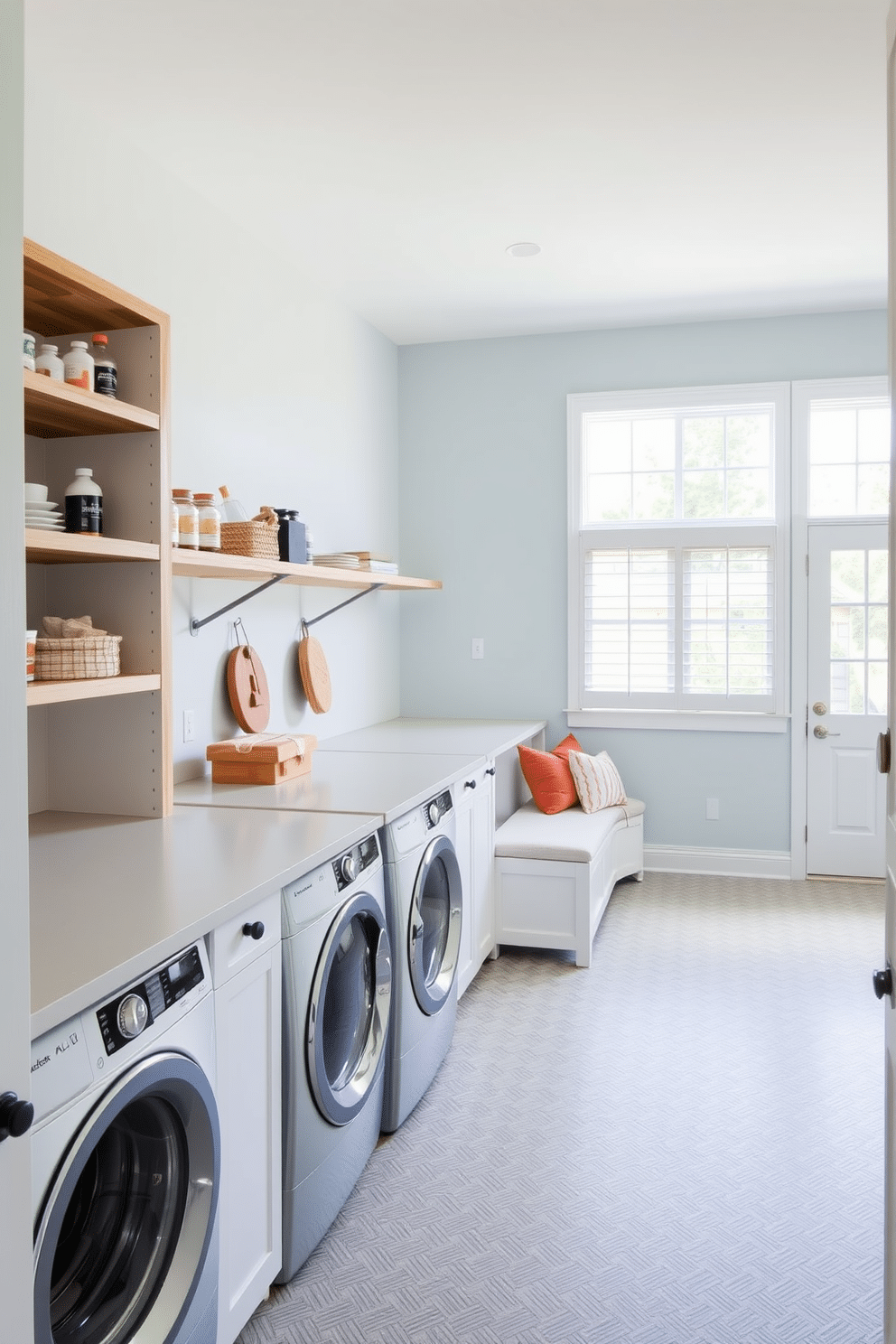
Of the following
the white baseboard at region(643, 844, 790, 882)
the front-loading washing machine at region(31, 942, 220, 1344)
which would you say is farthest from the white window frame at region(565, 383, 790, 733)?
the front-loading washing machine at region(31, 942, 220, 1344)

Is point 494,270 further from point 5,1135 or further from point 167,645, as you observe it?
point 5,1135

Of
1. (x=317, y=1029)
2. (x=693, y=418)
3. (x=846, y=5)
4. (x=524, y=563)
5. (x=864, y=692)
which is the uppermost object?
(x=846, y=5)

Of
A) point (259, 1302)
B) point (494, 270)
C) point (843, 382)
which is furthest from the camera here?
point (843, 382)

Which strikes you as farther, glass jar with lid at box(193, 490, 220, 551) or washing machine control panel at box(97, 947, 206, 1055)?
glass jar with lid at box(193, 490, 220, 551)

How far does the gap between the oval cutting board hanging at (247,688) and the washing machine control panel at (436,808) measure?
789 millimetres

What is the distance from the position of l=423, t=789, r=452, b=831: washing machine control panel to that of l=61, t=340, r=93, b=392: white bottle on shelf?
1448mm

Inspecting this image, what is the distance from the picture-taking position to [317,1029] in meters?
1.98

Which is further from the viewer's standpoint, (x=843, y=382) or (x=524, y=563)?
(x=524, y=563)

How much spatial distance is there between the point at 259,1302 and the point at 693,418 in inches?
167

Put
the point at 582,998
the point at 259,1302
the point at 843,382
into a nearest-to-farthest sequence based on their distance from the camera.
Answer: the point at 259,1302
the point at 582,998
the point at 843,382

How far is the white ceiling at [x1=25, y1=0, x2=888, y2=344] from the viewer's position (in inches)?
90.3

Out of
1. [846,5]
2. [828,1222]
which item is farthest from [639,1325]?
[846,5]

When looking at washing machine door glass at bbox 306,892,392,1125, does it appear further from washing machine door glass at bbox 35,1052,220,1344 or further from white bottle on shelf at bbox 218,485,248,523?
white bottle on shelf at bbox 218,485,248,523

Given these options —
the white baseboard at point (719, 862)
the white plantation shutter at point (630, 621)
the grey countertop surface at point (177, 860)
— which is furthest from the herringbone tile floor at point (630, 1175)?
the white plantation shutter at point (630, 621)
